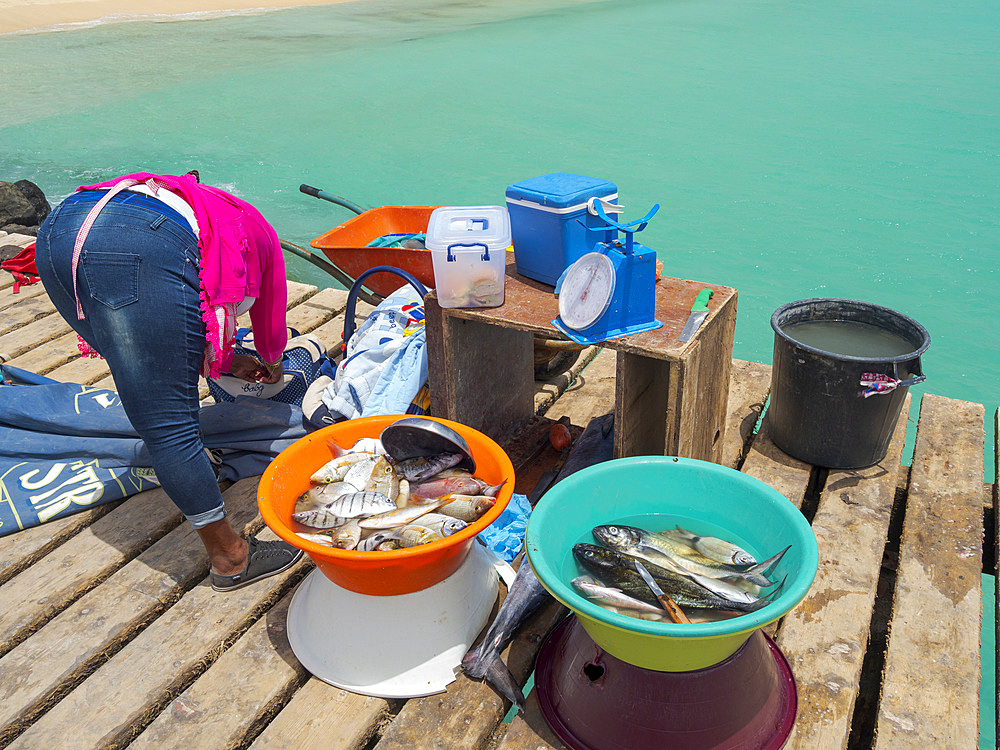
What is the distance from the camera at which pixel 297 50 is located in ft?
59.8

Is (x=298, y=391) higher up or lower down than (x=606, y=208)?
lower down

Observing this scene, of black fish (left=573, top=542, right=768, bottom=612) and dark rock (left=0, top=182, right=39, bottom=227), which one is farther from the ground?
black fish (left=573, top=542, right=768, bottom=612)

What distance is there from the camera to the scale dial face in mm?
2230

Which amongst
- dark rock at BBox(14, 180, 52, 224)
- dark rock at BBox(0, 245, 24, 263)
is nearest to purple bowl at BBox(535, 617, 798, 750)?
dark rock at BBox(0, 245, 24, 263)

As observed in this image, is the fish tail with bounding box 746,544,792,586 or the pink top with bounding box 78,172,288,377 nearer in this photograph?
the fish tail with bounding box 746,544,792,586

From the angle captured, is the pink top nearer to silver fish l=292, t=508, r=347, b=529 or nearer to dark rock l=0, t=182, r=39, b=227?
silver fish l=292, t=508, r=347, b=529

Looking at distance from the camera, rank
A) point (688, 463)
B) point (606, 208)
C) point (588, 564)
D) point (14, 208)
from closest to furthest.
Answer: point (588, 564) < point (688, 463) < point (606, 208) < point (14, 208)

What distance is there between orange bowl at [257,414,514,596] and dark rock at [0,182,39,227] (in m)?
5.80

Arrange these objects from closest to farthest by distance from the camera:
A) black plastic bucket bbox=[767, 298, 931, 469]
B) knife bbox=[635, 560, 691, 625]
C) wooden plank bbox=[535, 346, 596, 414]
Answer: knife bbox=[635, 560, 691, 625] → black plastic bucket bbox=[767, 298, 931, 469] → wooden plank bbox=[535, 346, 596, 414]

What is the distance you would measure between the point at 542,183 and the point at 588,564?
125cm

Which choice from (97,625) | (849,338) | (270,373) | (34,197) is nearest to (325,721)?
(97,625)

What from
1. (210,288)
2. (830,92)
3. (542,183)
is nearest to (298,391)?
(210,288)

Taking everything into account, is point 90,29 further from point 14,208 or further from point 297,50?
point 14,208

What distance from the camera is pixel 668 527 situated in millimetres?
2066
